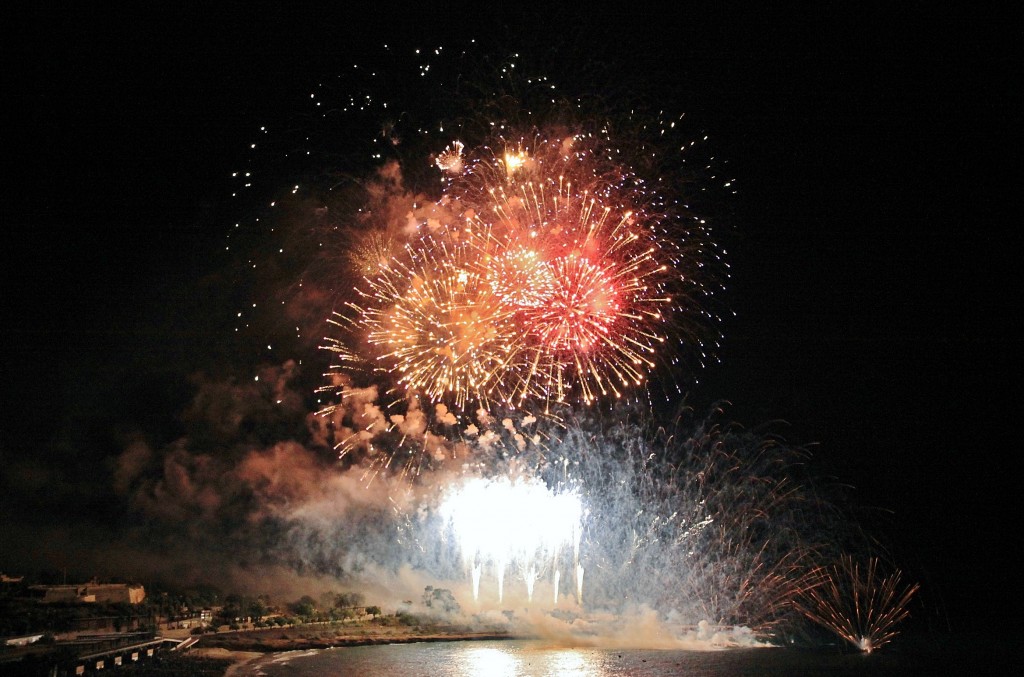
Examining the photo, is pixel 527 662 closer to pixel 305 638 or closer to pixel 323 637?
pixel 323 637

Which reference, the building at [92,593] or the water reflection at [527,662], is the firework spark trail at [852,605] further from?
the building at [92,593]

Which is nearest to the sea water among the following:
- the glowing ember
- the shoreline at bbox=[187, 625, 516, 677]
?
the shoreline at bbox=[187, 625, 516, 677]

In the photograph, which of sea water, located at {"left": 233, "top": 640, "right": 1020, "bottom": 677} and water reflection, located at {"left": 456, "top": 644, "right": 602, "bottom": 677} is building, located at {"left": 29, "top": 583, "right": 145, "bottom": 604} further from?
water reflection, located at {"left": 456, "top": 644, "right": 602, "bottom": 677}

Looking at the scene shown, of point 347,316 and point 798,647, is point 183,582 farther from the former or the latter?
point 798,647

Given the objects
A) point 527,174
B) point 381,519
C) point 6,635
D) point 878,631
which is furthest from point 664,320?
point 878,631

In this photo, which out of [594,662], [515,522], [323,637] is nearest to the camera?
[515,522]

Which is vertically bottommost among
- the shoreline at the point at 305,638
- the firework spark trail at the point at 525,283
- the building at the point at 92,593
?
the shoreline at the point at 305,638

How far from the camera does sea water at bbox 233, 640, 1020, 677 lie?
77.8 ft

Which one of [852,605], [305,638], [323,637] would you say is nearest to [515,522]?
[323,637]

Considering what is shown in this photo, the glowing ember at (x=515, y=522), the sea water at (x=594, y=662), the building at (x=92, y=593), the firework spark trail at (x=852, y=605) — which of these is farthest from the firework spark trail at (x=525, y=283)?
the firework spark trail at (x=852, y=605)

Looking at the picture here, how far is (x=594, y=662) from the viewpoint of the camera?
25281mm

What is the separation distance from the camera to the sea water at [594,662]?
23.7 m

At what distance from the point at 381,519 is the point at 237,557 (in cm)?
537

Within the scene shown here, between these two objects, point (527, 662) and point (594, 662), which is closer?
point (594, 662)
